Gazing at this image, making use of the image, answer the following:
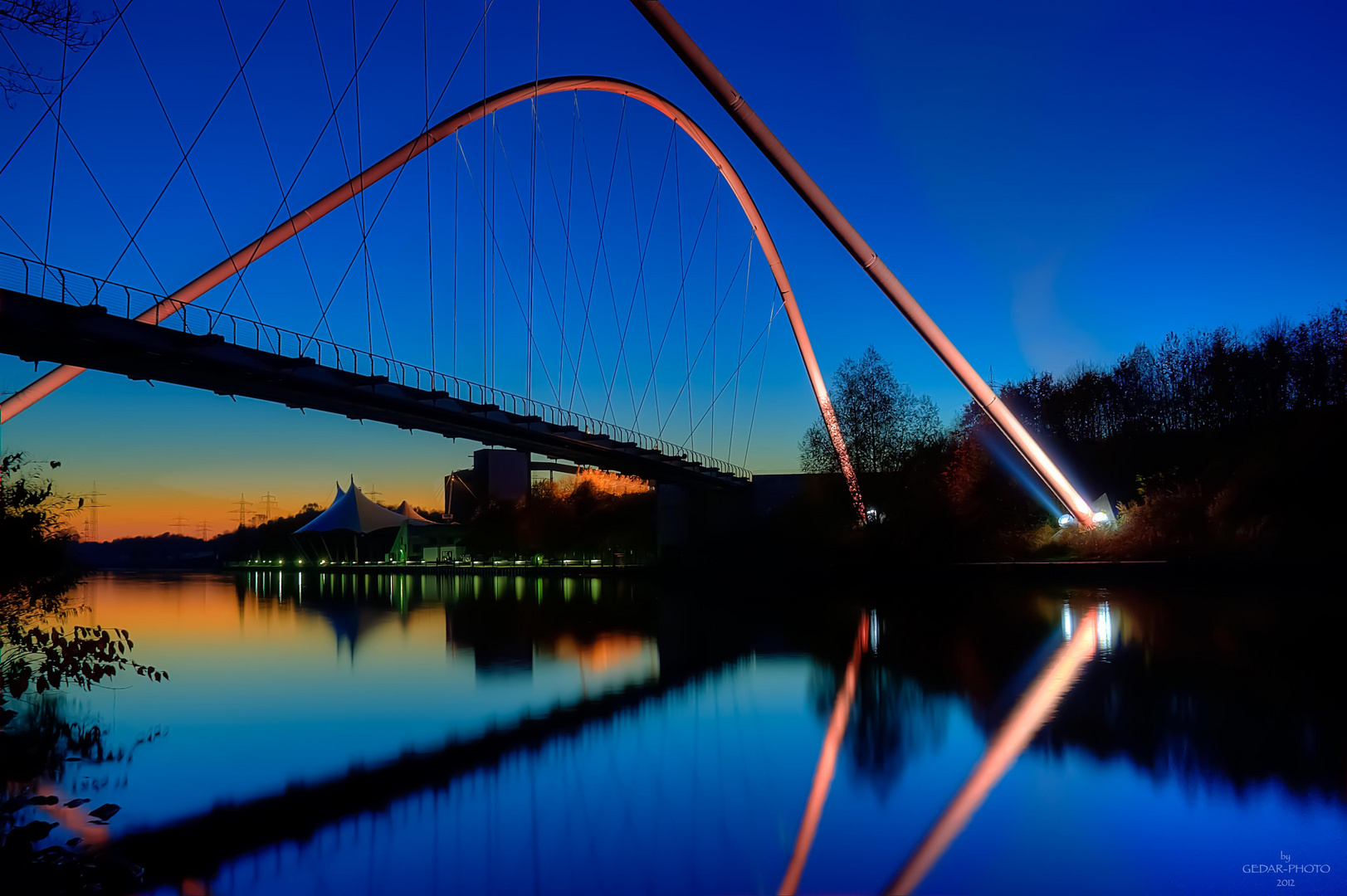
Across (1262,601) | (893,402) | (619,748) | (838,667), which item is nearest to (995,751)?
(619,748)

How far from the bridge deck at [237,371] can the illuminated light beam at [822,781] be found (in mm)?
16328

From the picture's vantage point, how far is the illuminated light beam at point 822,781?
23.3 feet

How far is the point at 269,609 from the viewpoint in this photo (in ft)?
119

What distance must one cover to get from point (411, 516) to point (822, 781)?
9207 cm

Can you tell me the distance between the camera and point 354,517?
82562mm

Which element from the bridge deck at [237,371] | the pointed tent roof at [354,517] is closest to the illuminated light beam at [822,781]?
the bridge deck at [237,371]

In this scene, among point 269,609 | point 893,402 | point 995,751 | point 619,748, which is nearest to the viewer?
point 995,751

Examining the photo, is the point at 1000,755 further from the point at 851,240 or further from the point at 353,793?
the point at 851,240

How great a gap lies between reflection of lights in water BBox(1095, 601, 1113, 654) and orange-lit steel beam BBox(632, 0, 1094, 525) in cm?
1272

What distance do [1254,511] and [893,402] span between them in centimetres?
1820

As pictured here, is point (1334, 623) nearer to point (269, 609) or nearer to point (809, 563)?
point (809, 563)

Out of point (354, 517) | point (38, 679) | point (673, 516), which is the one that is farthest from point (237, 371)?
point (354, 517)

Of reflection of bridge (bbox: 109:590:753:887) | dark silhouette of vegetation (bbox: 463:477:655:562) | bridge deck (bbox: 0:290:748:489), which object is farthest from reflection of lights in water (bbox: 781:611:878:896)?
dark silhouette of vegetation (bbox: 463:477:655:562)

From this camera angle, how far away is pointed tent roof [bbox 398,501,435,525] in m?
87.1
